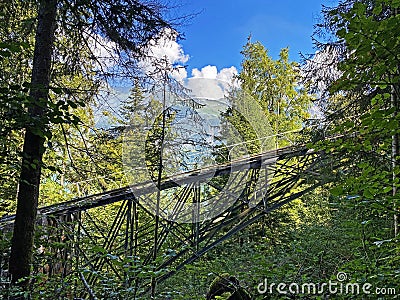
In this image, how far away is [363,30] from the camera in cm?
164

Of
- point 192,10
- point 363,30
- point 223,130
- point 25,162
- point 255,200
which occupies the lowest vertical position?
point 25,162

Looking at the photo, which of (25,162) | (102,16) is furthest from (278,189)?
(25,162)

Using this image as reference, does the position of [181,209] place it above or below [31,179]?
above

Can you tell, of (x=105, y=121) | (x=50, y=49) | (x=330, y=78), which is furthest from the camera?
(x=330, y=78)

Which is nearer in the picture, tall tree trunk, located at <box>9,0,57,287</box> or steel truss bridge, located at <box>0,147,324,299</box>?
tall tree trunk, located at <box>9,0,57,287</box>

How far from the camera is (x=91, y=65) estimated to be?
3973 millimetres

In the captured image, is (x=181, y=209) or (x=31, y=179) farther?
(x=181, y=209)

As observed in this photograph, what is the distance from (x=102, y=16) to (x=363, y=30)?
2456 mm

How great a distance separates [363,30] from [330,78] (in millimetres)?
3573

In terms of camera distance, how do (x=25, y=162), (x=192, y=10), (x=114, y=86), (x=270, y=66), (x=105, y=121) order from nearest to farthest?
(x=25, y=162) < (x=192, y=10) < (x=114, y=86) < (x=105, y=121) < (x=270, y=66)

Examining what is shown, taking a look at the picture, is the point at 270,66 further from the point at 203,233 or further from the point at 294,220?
the point at 203,233

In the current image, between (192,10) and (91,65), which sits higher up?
(192,10)

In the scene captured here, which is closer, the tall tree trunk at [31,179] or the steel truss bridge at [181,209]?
the tall tree trunk at [31,179]

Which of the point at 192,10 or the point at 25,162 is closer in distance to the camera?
the point at 25,162
